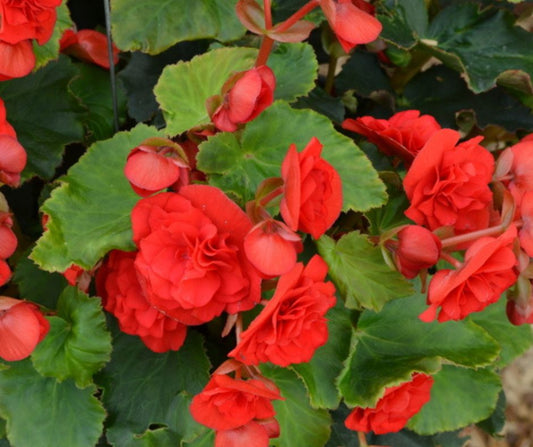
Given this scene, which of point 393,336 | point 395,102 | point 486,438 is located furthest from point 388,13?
point 486,438

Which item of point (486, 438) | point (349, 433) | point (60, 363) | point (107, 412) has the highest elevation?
point (60, 363)

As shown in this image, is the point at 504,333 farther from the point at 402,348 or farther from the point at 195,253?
the point at 195,253

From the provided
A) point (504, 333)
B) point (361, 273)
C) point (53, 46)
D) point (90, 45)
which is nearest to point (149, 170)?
point (361, 273)

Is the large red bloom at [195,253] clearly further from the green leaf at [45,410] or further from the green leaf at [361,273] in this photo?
the green leaf at [45,410]

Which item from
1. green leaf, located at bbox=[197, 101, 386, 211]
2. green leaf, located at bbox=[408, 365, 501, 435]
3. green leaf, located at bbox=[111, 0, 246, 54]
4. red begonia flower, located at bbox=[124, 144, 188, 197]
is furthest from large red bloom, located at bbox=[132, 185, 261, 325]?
green leaf, located at bbox=[408, 365, 501, 435]

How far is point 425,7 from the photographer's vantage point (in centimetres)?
117

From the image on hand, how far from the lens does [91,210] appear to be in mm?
793

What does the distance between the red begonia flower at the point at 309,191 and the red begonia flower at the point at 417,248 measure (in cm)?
10

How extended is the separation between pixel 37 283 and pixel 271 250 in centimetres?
51

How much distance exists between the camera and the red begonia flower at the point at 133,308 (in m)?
0.77

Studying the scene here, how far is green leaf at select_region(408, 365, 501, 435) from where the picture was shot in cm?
100

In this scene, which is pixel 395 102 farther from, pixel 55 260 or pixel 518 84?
pixel 55 260

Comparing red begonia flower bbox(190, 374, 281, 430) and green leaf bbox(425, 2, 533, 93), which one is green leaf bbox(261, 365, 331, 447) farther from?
green leaf bbox(425, 2, 533, 93)

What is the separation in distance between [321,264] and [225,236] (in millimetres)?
96
